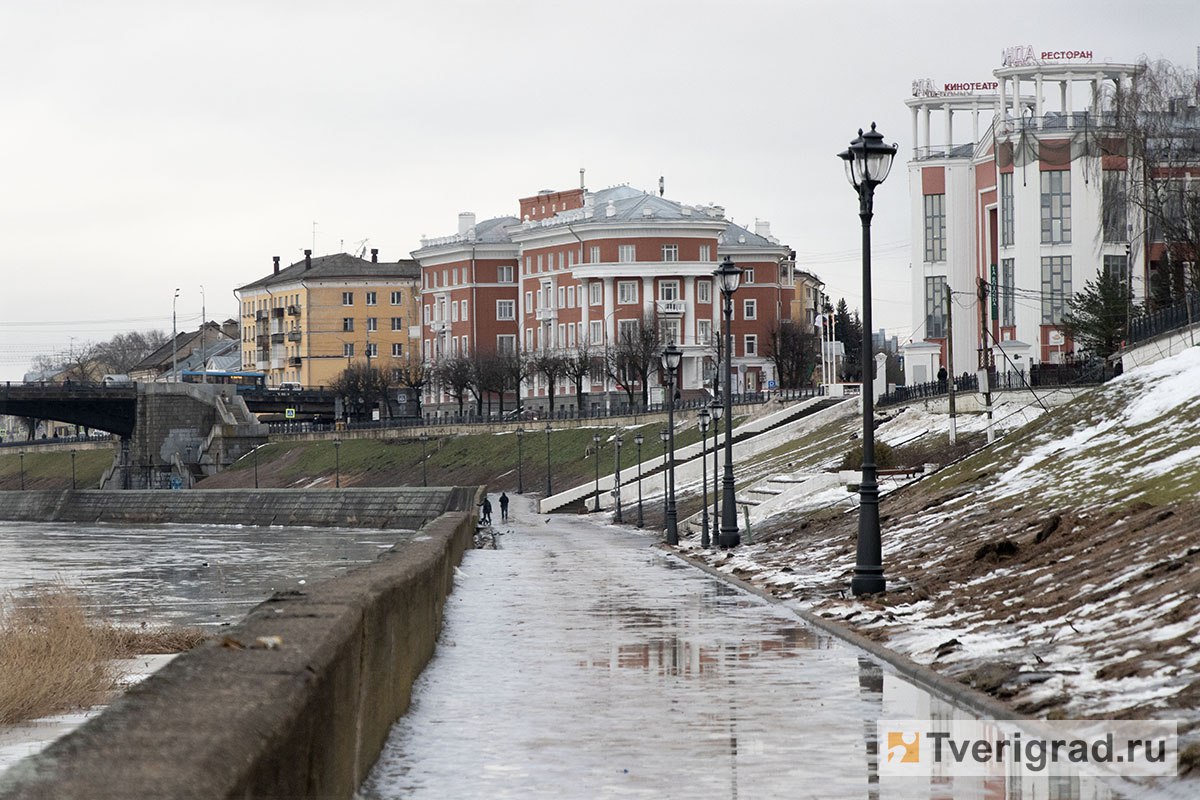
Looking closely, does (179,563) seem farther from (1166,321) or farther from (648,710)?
(648,710)

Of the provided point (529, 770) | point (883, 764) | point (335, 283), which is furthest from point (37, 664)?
point (335, 283)

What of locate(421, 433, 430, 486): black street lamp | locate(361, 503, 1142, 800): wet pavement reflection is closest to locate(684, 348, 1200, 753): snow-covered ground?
locate(361, 503, 1142, 800): wet pavement reflection

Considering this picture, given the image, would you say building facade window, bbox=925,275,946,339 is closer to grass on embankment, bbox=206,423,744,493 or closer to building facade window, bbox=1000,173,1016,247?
building facade window, bbox=1000,173,1016,247

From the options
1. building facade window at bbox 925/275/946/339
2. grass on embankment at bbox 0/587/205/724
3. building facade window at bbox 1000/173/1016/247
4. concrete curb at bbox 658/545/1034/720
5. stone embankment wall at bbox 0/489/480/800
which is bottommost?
grass on embankment at bbox 0/587/205/724

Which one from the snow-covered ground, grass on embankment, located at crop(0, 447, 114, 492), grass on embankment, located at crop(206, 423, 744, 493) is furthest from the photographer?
grass on embankment, located at crop(0, 447, 114, 492)

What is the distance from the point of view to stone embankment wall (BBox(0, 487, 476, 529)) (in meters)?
93.5

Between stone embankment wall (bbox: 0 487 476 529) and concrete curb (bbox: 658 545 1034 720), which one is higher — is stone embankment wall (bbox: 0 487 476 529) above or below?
below

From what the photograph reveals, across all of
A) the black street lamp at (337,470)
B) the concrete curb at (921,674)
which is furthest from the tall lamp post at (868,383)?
the black street lamp at (337,470)

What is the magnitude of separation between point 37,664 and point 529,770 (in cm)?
902

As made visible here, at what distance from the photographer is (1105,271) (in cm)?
7494

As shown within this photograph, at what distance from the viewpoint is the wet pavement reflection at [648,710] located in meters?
9.83

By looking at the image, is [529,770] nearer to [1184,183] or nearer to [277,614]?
[277,614]

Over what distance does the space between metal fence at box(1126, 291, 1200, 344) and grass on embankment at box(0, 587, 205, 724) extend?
31206mm

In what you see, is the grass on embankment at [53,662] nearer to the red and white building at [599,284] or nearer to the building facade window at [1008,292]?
the building facade window at [1008,292]
